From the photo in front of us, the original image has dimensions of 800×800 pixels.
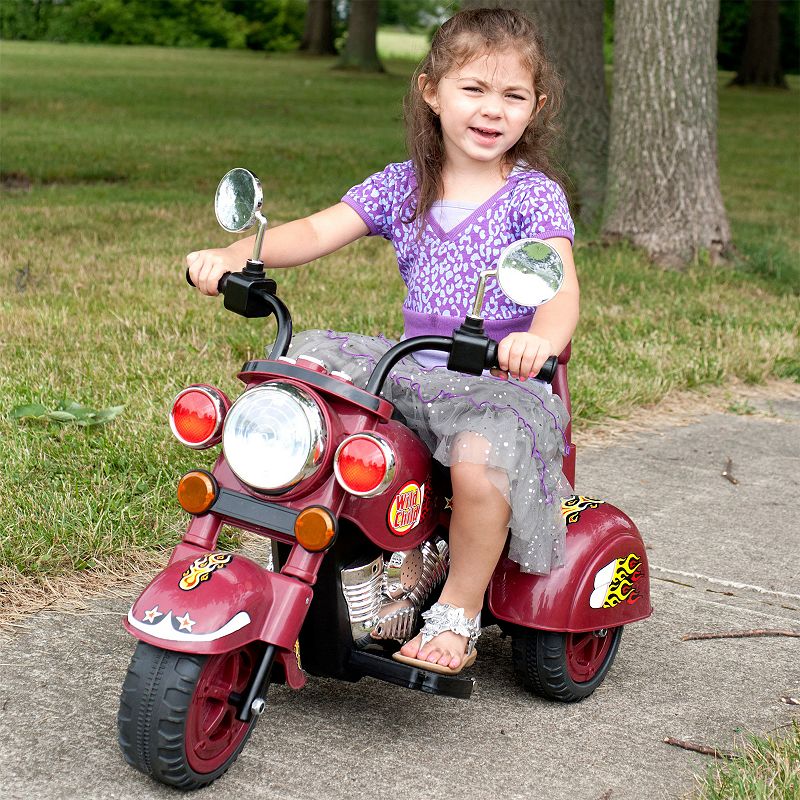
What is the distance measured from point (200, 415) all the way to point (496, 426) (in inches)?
23.7

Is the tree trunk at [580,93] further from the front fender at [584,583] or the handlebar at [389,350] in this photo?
the handlebar at [389,350]

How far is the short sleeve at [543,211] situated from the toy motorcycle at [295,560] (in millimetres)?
564

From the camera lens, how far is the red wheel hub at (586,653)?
→ 9.39ft

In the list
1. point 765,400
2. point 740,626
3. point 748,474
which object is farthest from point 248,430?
point 765,400

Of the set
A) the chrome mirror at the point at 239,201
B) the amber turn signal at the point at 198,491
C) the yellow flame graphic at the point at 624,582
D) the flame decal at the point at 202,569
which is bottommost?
the yellow flame graphic at the point at 624,582

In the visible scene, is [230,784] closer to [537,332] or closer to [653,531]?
[537,332]

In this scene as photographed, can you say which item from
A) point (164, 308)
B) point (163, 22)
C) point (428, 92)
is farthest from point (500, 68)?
point (163, 22)

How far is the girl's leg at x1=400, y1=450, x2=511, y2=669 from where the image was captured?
2.54 metres

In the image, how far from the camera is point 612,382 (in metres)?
5.23

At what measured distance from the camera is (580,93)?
9172 mm

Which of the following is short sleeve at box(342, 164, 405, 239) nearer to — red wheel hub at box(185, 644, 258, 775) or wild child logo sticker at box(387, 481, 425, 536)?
wild child logo sticker at box(387, 481, 425, 536)

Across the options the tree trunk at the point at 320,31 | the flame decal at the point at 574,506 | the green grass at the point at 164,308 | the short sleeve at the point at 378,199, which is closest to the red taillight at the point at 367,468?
the flame decal at the point at 574,506

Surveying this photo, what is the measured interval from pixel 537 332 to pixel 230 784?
3.63ft

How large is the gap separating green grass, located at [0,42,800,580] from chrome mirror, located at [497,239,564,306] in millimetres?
1650
